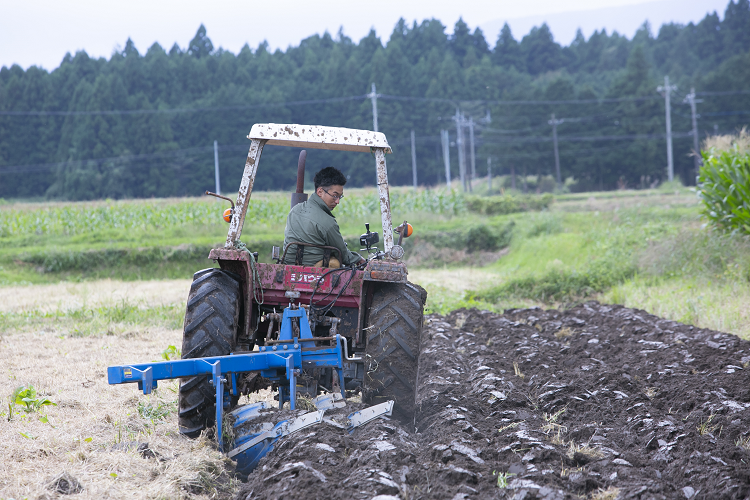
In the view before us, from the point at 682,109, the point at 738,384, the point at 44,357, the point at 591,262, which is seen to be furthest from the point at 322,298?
the point at 682,109

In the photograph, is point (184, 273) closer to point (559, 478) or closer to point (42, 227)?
point (42, 227)

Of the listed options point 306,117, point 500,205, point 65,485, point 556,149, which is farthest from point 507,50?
point 65,485

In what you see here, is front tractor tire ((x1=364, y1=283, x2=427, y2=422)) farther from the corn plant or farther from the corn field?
the corn field

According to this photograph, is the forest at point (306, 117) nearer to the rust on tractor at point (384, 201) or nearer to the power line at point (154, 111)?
the power line at point (154, 111)

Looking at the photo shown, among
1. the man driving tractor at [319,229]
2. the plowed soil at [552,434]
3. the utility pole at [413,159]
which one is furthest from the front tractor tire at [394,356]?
the utility pole at [413,159]

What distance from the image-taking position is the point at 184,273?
19.4 meters

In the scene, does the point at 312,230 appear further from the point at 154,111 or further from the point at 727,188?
the point at 154,111

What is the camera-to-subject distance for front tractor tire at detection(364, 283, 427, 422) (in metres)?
5.12

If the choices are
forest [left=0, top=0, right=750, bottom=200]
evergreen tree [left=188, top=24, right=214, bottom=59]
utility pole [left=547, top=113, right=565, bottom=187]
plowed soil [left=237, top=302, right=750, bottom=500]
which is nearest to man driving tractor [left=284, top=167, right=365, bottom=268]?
plowed soil [left=237, top=302, right=750, bottom=500]

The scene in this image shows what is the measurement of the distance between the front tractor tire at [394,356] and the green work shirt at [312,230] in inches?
28.3

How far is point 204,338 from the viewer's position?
16.3 ft

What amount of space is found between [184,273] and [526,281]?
10.1 metres

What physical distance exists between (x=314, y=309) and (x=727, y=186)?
10.7 meters

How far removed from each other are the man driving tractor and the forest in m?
44.3
